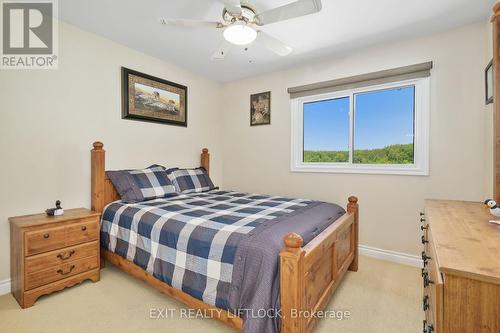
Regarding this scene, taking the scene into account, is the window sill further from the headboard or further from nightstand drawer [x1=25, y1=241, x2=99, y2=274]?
nightstand drawer [x1=25, y1=241, x2=99, y2=274]

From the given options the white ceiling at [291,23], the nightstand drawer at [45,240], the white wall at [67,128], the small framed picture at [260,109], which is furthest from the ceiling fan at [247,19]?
the nightstand drawer at [45,240]

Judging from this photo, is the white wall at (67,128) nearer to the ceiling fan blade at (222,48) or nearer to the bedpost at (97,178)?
the bedpost at (97,178)

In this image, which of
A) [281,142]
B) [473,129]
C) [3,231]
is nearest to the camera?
[3,231]

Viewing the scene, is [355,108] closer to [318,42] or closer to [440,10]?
[318,42]

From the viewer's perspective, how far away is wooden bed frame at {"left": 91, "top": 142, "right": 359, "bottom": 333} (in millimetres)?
1304

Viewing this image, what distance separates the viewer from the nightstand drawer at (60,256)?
1.96m

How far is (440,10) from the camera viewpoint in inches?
86.0

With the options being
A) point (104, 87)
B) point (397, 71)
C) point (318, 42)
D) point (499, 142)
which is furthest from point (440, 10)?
point (104, 87)

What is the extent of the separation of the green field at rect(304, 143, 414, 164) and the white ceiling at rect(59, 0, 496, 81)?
122 cm

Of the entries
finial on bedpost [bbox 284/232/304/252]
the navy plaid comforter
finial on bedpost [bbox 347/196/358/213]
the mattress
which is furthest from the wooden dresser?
finial on bedpost [bbox 347/196/358/213]

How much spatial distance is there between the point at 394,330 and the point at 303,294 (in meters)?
0.88

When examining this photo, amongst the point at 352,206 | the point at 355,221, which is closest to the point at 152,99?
the point at 352,206

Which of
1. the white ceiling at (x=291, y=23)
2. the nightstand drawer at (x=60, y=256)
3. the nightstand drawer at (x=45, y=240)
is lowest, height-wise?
the nightstand drawer at (x=60, y=256)

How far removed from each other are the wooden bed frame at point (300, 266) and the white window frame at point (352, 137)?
2.51 ft
